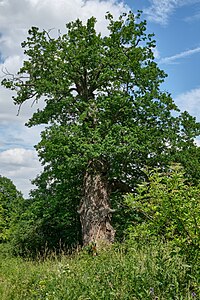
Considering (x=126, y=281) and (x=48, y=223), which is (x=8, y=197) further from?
(x=126, y=281)

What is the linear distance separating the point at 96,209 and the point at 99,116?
300 cm

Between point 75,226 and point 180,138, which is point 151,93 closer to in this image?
point 180,138

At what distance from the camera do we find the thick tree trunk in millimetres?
11930

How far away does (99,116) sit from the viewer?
1259 centimetres

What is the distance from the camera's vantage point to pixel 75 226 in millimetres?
14617

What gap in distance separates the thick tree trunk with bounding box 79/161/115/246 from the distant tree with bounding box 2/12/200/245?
30mm

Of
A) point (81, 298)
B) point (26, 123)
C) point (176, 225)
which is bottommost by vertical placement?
point (81, 298)

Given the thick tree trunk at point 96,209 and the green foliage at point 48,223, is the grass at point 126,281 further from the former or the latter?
the green foliage at point 48,223

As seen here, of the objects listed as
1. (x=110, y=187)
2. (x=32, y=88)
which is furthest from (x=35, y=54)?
(x=110, y=187)

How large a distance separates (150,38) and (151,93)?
7.04 feet

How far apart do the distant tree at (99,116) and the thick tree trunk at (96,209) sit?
3 cm

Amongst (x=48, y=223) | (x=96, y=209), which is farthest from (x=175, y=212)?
(x=48, y=223)

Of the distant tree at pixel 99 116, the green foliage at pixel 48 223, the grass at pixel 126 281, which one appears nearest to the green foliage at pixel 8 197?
the green foliage at pixel 48 223

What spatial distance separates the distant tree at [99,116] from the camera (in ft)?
39.1
